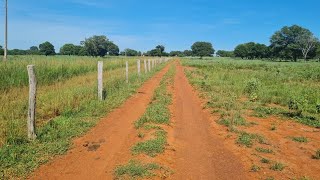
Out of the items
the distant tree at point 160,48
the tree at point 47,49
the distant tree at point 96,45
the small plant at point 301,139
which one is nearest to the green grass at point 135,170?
the small plant at point 301,139

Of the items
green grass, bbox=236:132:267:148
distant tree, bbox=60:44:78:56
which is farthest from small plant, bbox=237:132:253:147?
distant tree, bbox=60:44:78:56

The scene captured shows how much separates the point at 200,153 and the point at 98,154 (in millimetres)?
2187

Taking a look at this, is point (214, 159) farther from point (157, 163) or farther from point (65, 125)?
point (65, 125)

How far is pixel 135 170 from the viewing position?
5266 mm

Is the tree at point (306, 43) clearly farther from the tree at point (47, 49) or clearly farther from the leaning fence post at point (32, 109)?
the leaning fence post at point (32, 109)

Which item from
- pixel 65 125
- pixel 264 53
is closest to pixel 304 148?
pixel 65 125

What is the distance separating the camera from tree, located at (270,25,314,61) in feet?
327

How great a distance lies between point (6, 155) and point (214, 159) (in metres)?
4.11

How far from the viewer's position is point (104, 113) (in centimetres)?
1020

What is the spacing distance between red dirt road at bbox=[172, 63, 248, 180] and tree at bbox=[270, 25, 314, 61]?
99949 millimetres

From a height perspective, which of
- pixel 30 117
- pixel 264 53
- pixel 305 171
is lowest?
pixel 305 171

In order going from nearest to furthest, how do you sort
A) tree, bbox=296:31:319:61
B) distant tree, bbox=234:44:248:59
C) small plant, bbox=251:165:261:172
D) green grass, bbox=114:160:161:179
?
green grass, bbox=114:160:161:179, small plant, bbox=251:165:261:172, tree, bbox=296:31:319:61, distant tree, bbox=234:44:248:59

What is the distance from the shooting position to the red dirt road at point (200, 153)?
215 inches

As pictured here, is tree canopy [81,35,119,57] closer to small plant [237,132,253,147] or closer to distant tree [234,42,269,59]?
distant tree [234,42,269,59]
